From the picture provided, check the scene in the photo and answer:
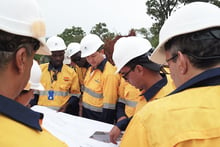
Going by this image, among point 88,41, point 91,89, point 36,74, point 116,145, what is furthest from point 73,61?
point 116,145

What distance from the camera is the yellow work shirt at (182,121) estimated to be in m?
1.04

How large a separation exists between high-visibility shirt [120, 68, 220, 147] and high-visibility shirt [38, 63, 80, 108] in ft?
10.6

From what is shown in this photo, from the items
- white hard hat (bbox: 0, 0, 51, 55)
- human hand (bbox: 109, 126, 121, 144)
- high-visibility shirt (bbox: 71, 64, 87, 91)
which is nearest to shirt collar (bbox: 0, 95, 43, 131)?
white hard hat (bbox: 0, 0, 51, 55)

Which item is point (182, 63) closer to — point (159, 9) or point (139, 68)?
point (139, 68)

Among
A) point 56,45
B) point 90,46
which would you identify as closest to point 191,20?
point 90,46

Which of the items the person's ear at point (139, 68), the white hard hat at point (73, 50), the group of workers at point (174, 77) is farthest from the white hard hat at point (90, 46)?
the group of workers at point (174, 77)

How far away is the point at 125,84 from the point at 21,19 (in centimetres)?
234

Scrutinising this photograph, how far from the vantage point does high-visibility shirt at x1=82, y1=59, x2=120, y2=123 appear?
11.5ft

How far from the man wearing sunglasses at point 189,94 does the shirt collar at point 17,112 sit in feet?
1.25

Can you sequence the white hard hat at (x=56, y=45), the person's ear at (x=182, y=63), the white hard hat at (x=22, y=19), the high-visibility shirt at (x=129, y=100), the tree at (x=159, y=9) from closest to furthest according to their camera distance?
the white hard hat at (x=22, y=19) < the person's ear at (x=182, y=63) < the high-visibility shirt at (x=129, y=100) < the white hard hat at (x=56, y=45) < the tree at (x=159, y=9)

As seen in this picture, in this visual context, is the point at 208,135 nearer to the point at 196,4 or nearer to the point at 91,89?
the point at 196,4

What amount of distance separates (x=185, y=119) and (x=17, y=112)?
610 millimetres

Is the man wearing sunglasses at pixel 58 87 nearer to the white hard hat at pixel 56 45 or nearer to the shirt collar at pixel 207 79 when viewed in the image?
the white hard hat at pixel 56 45

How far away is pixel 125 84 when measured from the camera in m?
3.40
